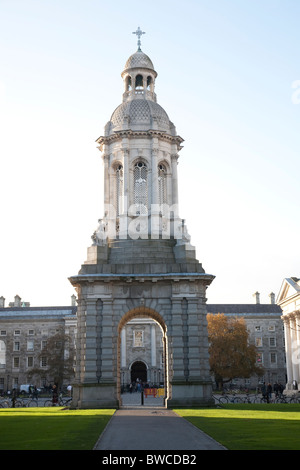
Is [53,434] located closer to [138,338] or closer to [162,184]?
[162,184]

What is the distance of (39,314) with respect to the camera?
98.6 meters

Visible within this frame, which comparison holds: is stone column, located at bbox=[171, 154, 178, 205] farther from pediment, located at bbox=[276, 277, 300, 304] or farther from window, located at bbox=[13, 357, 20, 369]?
window, located at bbox=[13, 357, 20, 369]

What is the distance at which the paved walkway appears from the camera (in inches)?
608

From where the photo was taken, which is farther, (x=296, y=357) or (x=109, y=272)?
(x=296, y=357)

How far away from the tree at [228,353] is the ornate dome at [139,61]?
130 feet

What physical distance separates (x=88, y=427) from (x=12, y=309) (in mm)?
83017

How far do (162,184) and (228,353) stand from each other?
36.7m

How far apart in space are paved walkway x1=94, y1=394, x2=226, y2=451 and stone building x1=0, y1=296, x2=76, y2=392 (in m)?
73.3

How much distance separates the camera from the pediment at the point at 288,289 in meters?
66.2

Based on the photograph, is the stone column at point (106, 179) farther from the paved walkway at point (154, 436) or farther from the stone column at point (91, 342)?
the paved walkway at point (154, 436)

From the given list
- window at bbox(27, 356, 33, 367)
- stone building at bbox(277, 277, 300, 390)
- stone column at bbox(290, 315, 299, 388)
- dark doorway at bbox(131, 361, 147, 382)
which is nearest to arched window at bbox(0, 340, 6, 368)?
window at bbox(27, 356, 33, 367)

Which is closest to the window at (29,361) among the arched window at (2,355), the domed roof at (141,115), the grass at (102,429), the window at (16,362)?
the window at (16,362)
